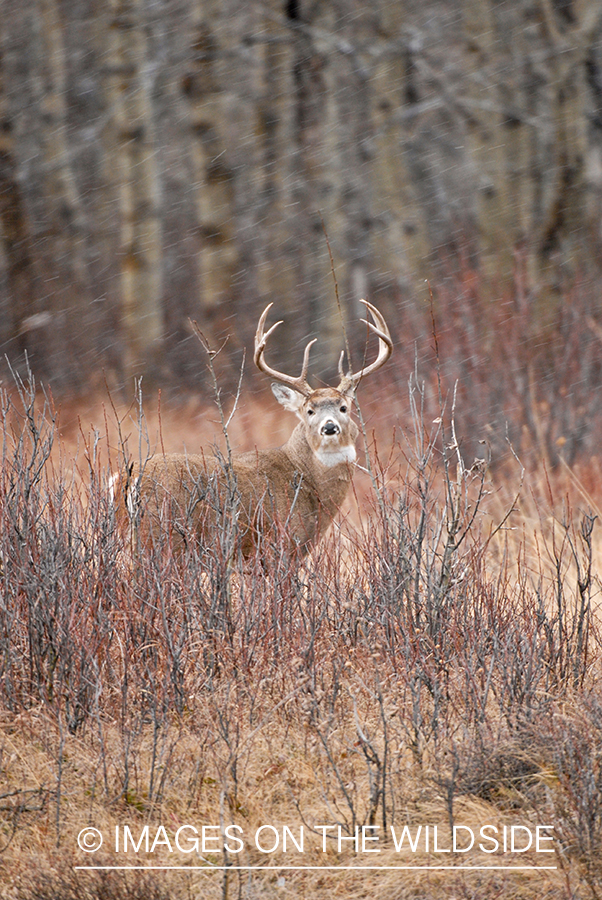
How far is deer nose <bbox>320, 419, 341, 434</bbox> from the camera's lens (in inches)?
271

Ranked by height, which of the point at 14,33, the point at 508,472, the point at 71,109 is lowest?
the point at 508,472

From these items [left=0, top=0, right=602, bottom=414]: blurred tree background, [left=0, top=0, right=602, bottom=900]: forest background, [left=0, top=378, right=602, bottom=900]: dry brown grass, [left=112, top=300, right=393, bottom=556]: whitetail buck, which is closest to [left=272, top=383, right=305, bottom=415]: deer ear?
[left=112, top=300, right=393, bottom=556]: whitetail buck

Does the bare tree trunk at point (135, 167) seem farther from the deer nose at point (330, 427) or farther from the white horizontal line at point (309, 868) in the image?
the white horizontal line at point (309, 868)

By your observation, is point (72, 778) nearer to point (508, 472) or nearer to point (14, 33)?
point (508, 472)

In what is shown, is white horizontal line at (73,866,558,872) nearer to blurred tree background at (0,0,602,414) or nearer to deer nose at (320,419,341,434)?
deer nose at (320,419,341,434)

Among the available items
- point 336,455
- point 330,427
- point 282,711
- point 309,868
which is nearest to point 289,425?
point 336,455

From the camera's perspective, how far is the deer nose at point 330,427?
689 centimetres

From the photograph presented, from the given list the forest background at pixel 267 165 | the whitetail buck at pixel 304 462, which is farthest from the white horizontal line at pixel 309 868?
the forest background at pixel 267 165

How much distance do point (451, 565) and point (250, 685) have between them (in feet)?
3.89

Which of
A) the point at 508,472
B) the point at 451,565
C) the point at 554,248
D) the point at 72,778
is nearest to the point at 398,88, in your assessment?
the point at 554,248

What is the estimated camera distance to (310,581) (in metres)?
5.11

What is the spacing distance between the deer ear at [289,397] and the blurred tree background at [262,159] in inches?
297

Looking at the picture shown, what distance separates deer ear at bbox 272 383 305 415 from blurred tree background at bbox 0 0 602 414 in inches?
297

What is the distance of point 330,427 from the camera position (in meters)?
6.89
